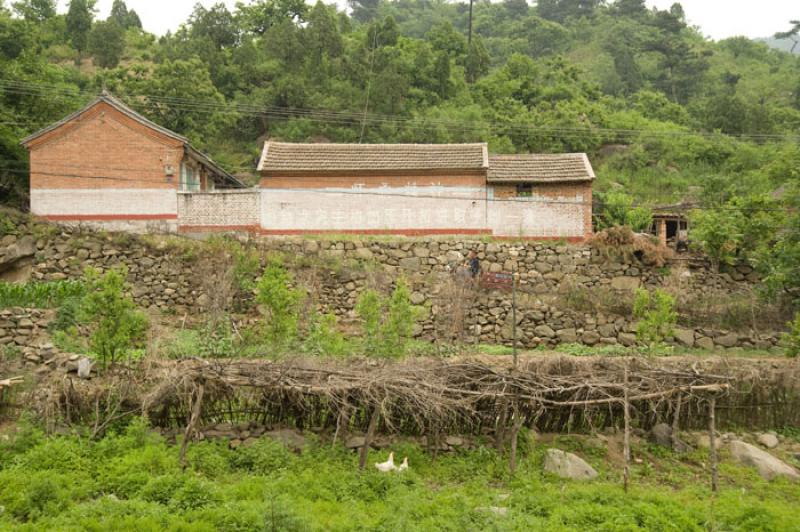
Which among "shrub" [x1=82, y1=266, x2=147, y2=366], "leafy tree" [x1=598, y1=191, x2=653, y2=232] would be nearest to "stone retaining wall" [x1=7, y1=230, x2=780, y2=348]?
"leafy tree" [x1=598, y1=191, x2=653, y2=232]

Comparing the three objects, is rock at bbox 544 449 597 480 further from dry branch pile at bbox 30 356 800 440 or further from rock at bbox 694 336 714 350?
rock at bbox 694 336 714 350

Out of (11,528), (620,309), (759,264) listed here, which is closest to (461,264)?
(620,309)

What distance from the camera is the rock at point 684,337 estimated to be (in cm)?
2134

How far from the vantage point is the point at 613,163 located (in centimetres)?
3650

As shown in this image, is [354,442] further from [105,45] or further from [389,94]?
[105,45]

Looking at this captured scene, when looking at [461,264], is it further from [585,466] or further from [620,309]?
[585,466]

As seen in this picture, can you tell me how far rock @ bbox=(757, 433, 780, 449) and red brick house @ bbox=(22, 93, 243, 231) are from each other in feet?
59.9

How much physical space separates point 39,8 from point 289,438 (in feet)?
153

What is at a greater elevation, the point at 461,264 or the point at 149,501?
the point at 461,264

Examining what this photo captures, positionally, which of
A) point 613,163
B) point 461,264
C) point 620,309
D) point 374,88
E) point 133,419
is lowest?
point 133,419

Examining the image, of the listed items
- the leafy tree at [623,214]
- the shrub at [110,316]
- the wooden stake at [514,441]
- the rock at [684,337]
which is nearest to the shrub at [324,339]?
the shrub at [110,316]

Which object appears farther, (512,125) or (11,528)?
(512,125)

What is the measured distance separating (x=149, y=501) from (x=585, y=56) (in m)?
54.0

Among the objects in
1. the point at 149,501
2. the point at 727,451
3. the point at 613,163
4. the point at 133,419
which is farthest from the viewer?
the point at 613,163
